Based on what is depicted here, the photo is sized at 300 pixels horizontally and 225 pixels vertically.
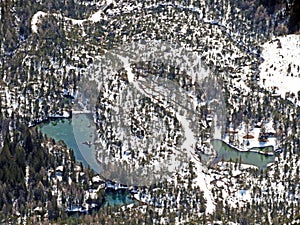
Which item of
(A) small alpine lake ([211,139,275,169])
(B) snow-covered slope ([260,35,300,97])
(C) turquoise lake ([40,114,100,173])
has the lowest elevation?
(A) small alpine lake ([211,139,275,169])

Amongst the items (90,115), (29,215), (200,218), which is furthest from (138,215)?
(90,115)

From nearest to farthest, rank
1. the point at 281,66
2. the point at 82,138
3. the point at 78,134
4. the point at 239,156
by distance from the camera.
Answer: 1. the point at 82,138
2. the point at 78,134
3. the point at 239,156
4. the point at 281,66

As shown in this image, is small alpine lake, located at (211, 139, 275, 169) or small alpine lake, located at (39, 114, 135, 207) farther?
small alpine lake, located at (211, 139, 275, 169)

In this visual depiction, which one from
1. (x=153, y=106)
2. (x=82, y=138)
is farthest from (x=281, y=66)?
(x=82, y=138)

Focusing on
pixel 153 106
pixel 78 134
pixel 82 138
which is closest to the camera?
pixel 82 138

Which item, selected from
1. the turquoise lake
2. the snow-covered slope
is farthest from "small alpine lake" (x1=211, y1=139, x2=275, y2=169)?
the snow-covered slope

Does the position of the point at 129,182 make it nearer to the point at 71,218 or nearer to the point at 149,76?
the point at 71,218

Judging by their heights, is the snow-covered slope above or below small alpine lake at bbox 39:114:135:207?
above

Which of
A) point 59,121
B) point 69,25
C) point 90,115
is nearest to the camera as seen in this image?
point 90,115

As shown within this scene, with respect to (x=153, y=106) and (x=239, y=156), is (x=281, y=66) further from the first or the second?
(x=153, y=106)

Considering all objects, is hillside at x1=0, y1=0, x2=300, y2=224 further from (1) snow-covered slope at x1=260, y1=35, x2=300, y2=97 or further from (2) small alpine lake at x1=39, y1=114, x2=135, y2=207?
(2) small alpine lake at x1=39, y1=114, x2=135, y2=207

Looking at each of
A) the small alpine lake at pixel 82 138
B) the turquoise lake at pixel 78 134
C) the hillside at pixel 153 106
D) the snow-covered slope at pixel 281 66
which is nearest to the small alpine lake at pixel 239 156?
the hillside at pixel 153 106
